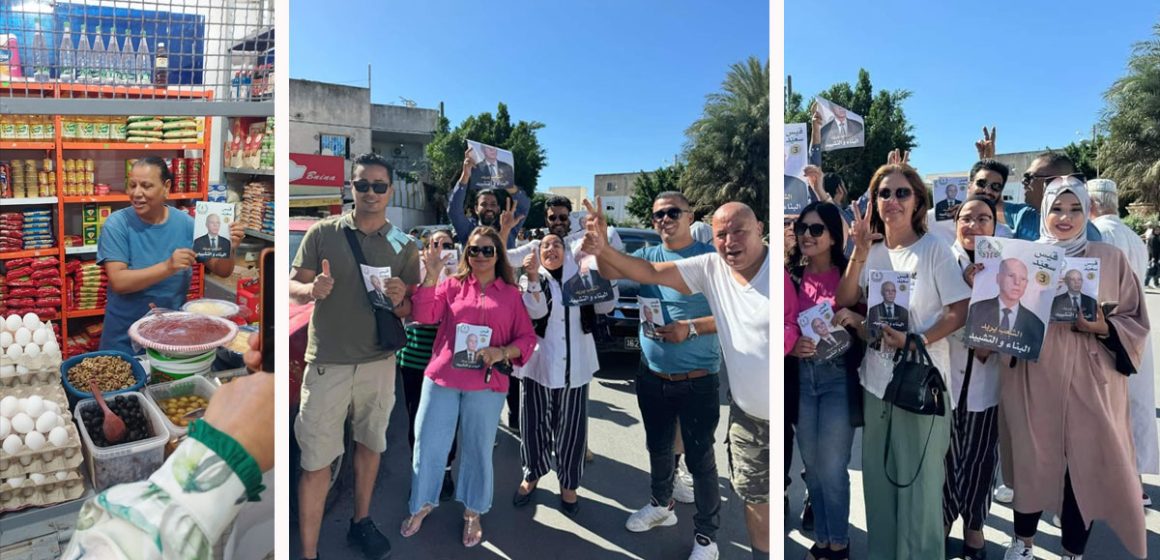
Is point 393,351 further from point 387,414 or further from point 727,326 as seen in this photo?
point 727,326

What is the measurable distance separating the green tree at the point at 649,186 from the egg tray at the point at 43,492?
1.97m

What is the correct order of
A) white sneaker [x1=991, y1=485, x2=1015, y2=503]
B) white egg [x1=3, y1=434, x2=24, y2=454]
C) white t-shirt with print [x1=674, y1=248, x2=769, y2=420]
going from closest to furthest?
white egg [x1=3, y1=434, x2=24, y2=454] → white t-shirt with print [x1=674, y1=248, x2=769, y2=420] → white sneaker [x1=991, y1=485, x2=1015, y2=503]

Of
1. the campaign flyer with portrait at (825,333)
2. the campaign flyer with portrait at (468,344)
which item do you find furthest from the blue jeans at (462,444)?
the campaign flyer with portrait at (825,333)

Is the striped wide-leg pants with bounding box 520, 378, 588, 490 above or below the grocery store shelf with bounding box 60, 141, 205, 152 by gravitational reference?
below

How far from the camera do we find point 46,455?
2072 millimetres

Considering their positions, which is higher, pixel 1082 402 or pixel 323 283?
pixel 323 283

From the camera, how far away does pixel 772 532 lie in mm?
2258

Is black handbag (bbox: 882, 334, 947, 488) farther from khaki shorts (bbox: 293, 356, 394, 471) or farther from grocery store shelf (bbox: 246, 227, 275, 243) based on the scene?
grocery store shelf (bbox: 246, 227, 275, 243)

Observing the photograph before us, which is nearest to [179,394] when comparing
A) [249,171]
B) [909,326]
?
[249,171]

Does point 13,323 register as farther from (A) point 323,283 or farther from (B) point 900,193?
(B) point 900,193

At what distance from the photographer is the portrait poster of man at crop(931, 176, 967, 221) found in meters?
2.67

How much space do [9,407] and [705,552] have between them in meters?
2.29

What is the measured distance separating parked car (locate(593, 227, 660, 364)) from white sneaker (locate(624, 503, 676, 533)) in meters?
0.52

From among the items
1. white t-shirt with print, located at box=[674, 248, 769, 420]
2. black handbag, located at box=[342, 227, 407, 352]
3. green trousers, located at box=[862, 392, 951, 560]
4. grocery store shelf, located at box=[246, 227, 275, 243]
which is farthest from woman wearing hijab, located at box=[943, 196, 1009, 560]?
grocery store shelf, located at box=[246, 227, 275, 243]
